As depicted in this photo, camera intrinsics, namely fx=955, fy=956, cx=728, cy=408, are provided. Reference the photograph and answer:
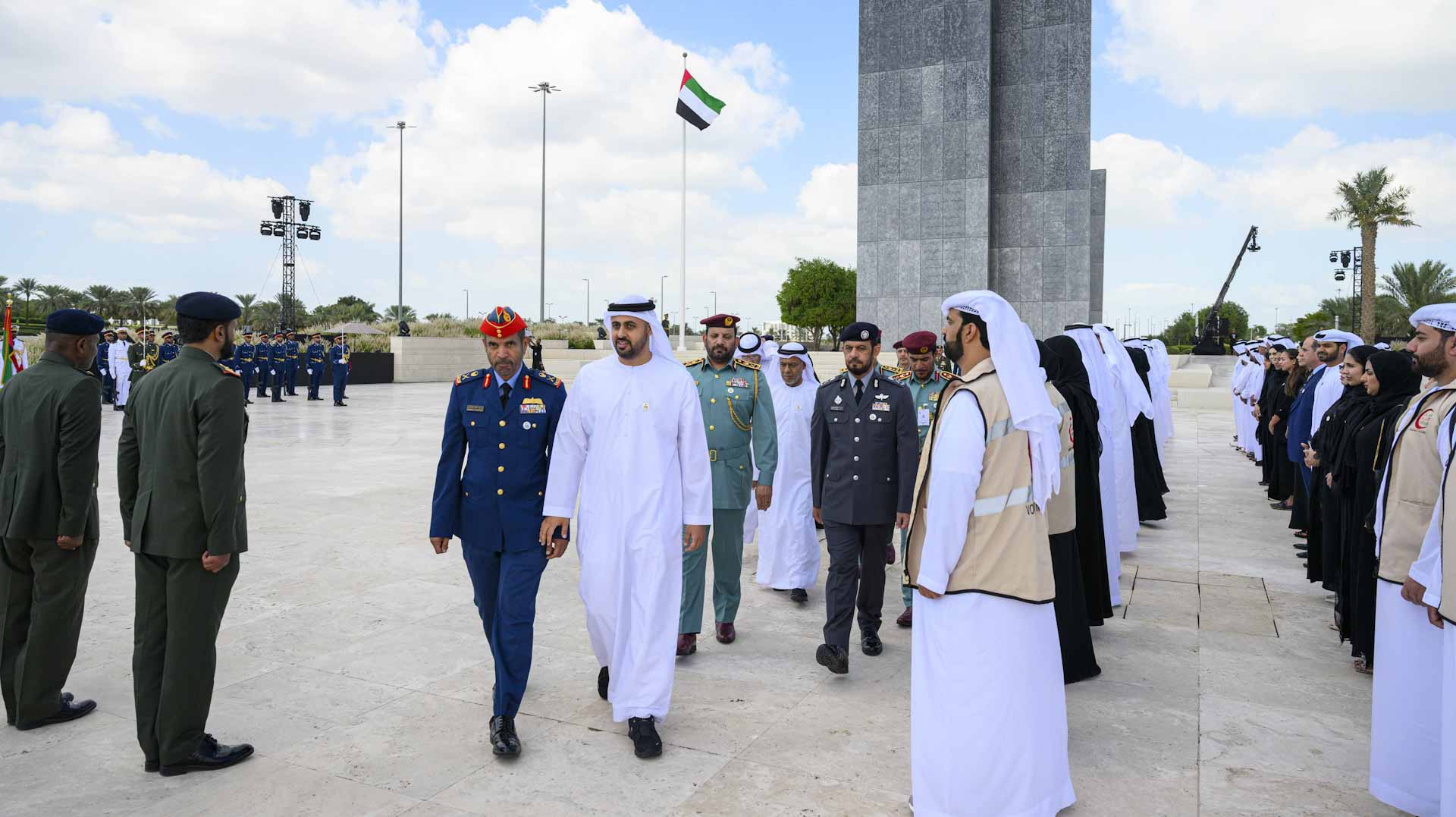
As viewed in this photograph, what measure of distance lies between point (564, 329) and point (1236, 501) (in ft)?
133

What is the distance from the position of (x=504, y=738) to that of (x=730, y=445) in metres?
2.29

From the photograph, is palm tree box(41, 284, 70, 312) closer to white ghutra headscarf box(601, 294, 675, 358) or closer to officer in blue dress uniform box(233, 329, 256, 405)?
officer in blue dress uniform box(233, 329, 256, 405)

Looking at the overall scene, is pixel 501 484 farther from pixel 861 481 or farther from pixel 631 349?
pixel 861 481

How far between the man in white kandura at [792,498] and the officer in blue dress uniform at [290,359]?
22074 millimetres

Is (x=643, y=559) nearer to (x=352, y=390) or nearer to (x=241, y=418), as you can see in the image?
(x=241, y=418)

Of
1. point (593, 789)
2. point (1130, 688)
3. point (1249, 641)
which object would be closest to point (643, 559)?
point (593, 789)

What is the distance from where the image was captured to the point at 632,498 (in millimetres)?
4086

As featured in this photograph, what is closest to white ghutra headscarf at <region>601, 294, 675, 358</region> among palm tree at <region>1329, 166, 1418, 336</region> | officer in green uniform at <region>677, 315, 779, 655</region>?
officer in green uniform at <region>677, 315, 779, 655</region>

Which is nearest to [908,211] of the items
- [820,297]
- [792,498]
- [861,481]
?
[792,498]

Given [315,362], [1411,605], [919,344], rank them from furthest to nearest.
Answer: [315,362], [919,344], [1411,605]

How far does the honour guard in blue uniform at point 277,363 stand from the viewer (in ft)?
80.9

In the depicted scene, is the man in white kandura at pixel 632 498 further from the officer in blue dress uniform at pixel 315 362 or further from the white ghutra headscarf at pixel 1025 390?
the officer in blue dress uniform at pixel 315 362

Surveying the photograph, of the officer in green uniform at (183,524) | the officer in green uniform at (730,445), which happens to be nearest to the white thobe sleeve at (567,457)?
the officer in green uniform at (183,524)

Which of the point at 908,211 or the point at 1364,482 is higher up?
the point at 908,211
